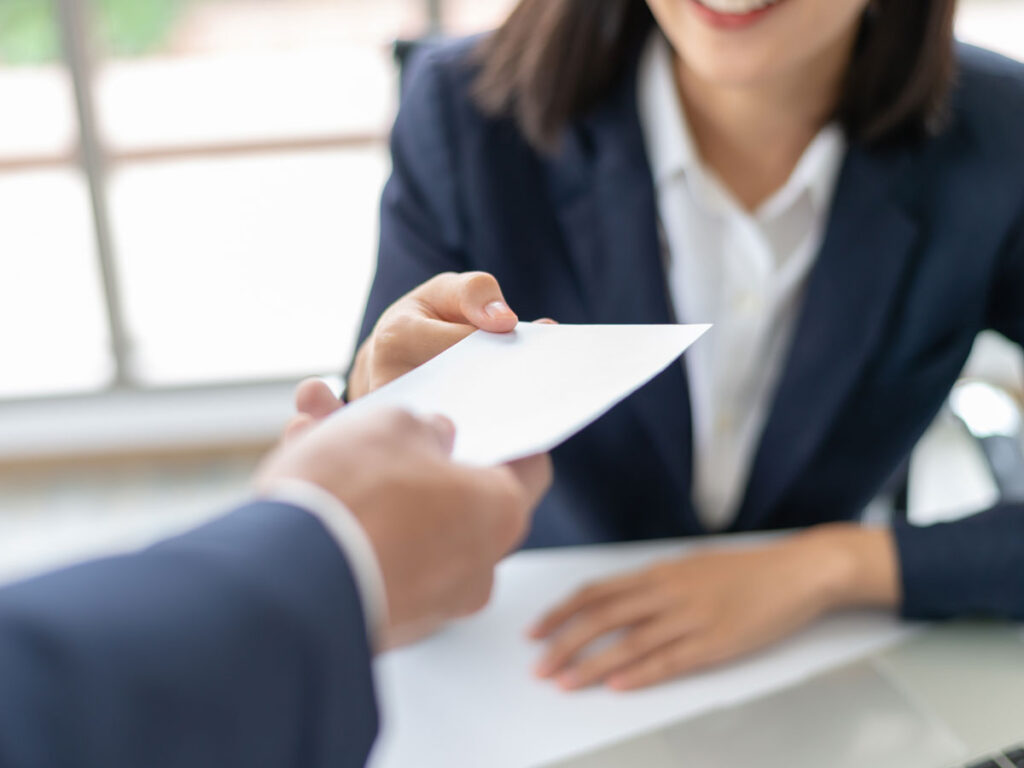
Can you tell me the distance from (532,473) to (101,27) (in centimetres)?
174

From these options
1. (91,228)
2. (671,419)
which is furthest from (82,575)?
(91,228)

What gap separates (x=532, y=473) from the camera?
489mm

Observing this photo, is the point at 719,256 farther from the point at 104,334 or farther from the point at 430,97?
the point at 104,334

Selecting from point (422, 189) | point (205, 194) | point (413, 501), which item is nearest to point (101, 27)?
point (205, 194)

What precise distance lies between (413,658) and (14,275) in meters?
1.83

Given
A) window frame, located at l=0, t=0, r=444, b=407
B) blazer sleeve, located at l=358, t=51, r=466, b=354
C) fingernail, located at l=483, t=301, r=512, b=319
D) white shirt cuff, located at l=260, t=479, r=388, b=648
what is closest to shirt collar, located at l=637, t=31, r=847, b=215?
blazer sleeve, located at l=358, t=51, r=466, b=354

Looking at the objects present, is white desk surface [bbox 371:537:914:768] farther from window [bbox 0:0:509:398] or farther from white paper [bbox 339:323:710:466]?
window [bbox 0:0:509:398]

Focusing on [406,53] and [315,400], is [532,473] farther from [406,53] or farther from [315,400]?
[406,53]

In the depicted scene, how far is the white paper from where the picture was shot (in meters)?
0.35

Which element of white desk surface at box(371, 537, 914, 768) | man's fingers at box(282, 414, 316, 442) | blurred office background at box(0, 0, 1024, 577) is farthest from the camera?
blurred office background at box(0, 0, 1024, 577)

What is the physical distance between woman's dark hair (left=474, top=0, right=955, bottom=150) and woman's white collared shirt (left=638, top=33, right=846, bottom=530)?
33mm

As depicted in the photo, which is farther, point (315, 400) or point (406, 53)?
point (406, 53)

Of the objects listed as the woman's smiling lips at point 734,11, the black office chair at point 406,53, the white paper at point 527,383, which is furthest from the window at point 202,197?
the white paper at point 527,383

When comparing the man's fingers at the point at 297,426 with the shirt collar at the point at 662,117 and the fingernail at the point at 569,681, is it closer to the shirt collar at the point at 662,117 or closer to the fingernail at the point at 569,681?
the fingernail at the point at 569,681
